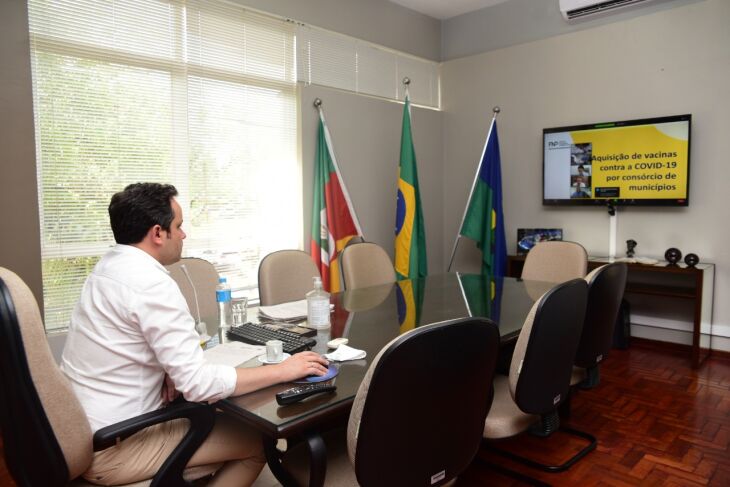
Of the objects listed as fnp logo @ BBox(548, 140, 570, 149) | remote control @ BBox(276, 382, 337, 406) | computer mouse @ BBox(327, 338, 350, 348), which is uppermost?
fnp logo @ BBox(548, 140, 570, 149)

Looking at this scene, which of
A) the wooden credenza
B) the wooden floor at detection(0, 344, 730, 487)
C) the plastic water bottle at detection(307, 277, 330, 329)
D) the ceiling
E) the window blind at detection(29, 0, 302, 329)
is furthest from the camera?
the ceiling

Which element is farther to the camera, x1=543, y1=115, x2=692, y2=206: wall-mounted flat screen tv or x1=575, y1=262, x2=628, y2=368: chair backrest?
x1=543, y1=115, x2=692, y2=206: wall-mounted flat screen tv

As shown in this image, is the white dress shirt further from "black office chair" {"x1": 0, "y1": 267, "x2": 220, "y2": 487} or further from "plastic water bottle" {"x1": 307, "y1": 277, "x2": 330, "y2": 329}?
"plastic water bottle" {"x1": 307, "y1": 277, "x2": 330, "y2": 329}

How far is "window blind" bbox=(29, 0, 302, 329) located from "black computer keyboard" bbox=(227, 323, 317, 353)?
5.73ft

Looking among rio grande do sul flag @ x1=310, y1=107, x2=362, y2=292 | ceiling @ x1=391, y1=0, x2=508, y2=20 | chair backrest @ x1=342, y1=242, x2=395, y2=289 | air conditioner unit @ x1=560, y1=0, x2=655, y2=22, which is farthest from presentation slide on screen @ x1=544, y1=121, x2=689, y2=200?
chair backrest @ x1=342, y1=242, x2=395, y2=289

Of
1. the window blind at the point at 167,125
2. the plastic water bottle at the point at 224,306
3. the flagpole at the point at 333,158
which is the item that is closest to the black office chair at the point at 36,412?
the plastic water bottle at the point at 224,306

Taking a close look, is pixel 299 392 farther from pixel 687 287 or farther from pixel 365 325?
pixel 687 287

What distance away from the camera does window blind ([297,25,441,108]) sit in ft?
14.1

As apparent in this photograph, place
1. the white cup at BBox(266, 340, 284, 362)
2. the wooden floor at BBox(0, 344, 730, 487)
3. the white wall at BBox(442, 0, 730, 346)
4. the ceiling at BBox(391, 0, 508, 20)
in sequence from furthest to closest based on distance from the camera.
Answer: the ceiling at BBox(391, 0, 508, 20), the white wall at BBox(442, 0, 730, 346), the wooden floor at BBox(0, 344, 730, 487), the white cup at BBox(266, 340, 284, 362)

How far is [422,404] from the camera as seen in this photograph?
4.01 ft

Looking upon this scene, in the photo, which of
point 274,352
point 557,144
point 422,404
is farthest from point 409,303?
point 557,144

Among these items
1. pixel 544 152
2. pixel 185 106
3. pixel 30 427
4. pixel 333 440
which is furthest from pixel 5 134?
pixel 544 152

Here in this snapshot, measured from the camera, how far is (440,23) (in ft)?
18.3

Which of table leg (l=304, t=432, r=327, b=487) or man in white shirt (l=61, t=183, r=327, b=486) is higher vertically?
man in white shirt (l=61, t=183, r=327, b=486)
